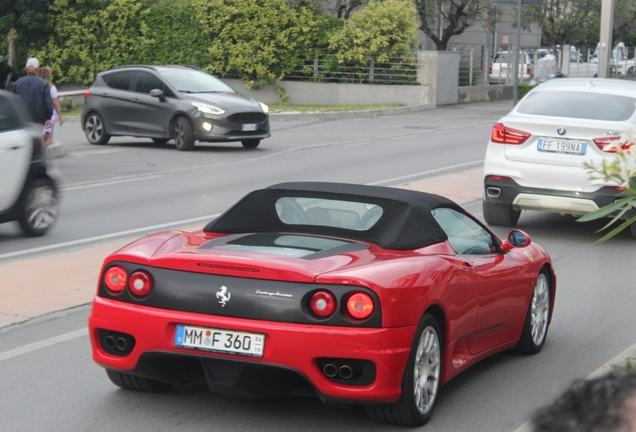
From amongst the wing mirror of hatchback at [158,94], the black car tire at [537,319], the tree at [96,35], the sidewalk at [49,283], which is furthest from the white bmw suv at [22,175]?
the tree at [96,35]

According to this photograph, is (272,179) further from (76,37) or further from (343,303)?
(76,37)

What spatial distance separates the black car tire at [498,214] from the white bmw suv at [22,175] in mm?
4873

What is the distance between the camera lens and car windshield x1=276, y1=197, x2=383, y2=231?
18.6 ft

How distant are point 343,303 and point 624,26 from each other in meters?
55.9

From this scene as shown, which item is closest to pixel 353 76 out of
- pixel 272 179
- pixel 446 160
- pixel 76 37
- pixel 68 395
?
pixel 76 37

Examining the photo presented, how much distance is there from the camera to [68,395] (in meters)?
5.62

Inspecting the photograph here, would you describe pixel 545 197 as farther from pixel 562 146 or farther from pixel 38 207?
pixel 38 207

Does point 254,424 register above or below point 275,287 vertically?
below

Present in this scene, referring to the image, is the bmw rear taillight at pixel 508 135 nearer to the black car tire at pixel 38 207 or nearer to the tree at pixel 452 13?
the black car tire at pixel 38 207

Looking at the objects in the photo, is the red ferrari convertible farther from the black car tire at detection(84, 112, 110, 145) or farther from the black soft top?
the black car tire at detection(84, 112, 110, 145)

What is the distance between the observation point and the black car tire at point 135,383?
556cm

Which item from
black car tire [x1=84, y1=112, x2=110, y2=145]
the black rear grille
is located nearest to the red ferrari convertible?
the black rear grille

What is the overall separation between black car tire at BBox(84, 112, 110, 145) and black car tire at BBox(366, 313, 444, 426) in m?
18.5

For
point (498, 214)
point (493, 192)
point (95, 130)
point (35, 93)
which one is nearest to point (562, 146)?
point (493, 192)
